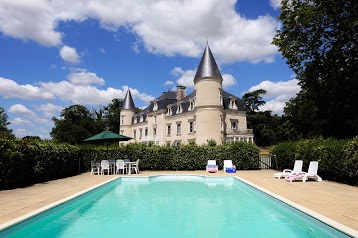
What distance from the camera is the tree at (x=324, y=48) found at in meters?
18.7

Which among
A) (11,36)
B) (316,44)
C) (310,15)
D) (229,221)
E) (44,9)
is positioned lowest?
(229,221)

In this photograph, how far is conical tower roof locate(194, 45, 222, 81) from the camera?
113 feet

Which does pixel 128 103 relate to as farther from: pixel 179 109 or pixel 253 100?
pixel 253 100

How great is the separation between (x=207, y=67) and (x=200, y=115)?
5.82 meters

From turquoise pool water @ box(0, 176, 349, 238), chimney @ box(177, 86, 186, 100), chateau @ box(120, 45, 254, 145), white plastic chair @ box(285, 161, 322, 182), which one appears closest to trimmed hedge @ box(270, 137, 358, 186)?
white plastic chair @ box(285, 161, 322, 182)

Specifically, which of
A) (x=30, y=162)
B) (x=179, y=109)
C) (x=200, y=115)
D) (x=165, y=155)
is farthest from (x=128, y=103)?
(x=30, y=162)

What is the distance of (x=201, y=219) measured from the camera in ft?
22.0

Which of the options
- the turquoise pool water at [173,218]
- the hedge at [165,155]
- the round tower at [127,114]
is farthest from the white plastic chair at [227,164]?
the round tower at [127,114]

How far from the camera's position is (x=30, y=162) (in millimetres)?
11211

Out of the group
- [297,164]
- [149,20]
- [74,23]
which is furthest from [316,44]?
[74,23]

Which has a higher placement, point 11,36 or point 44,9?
point 11,36

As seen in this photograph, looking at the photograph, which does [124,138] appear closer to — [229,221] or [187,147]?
[187,147]

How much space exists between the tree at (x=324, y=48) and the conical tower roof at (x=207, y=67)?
43.2ft

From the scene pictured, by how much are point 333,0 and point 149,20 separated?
1221cm
